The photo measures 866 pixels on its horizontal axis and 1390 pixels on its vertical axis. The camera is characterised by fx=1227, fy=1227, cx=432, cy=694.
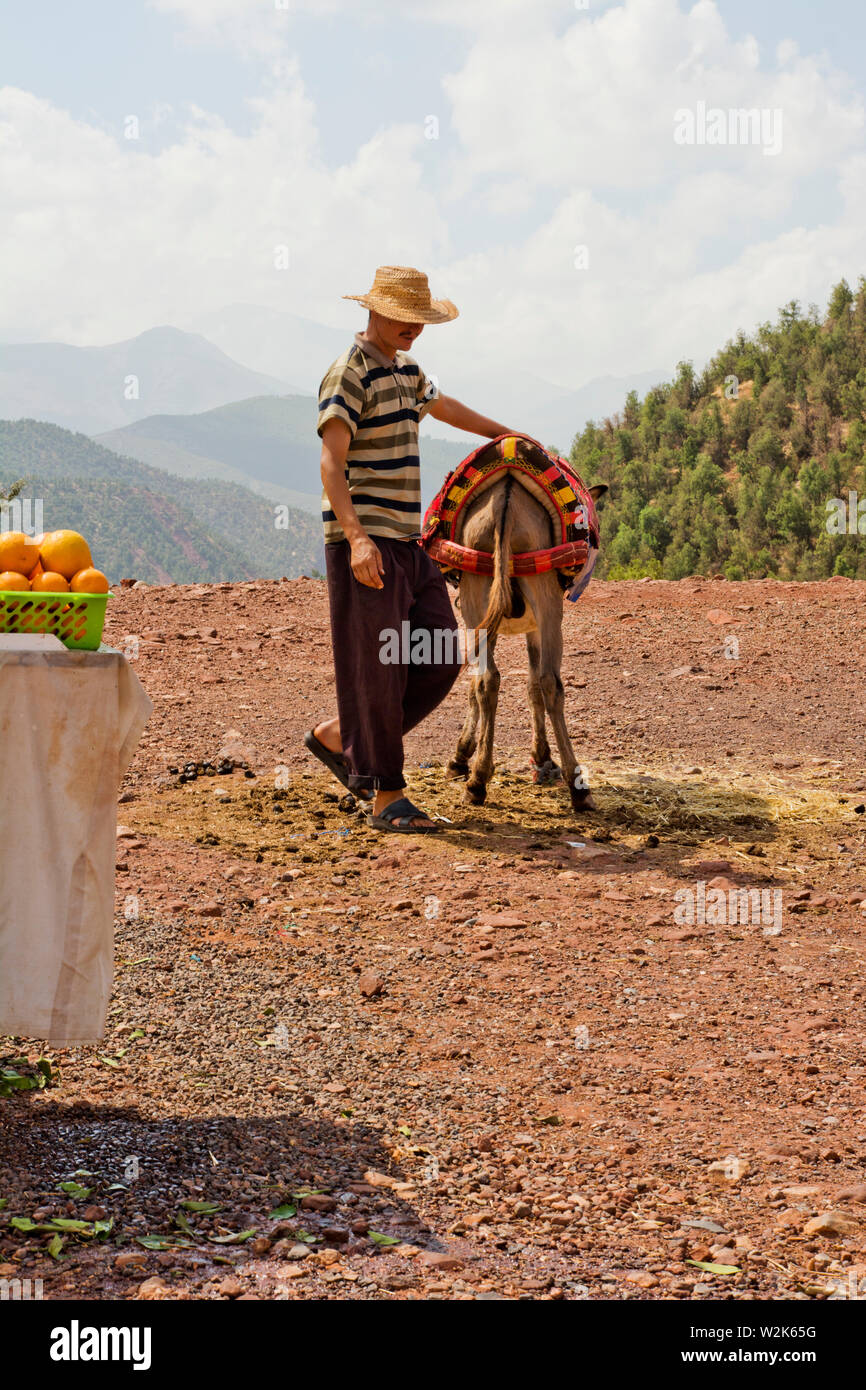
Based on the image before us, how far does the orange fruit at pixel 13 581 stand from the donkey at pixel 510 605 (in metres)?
2.94

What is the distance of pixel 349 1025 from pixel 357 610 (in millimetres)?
2064

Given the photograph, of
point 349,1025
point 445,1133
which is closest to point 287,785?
point 349,1025

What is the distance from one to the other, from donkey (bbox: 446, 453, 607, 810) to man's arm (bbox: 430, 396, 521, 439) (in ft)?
0.97

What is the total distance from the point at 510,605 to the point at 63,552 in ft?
9.86

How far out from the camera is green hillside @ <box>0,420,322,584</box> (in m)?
84.1

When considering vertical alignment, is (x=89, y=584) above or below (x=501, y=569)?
below

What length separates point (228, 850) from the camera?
523 centimetres

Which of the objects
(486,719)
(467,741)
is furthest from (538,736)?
(486,719)

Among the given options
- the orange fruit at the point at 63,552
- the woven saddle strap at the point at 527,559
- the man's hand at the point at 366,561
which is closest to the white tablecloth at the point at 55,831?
the orange fruit at the point at 63,552

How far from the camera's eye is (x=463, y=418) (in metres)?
5.80

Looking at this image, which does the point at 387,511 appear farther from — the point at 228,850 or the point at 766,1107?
the point at 766,1107

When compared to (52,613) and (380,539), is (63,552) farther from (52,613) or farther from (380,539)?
(380,539)

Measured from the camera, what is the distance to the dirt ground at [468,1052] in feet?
7.97

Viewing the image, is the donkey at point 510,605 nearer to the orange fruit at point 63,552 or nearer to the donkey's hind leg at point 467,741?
the donkey's hind leg at point 467,741
